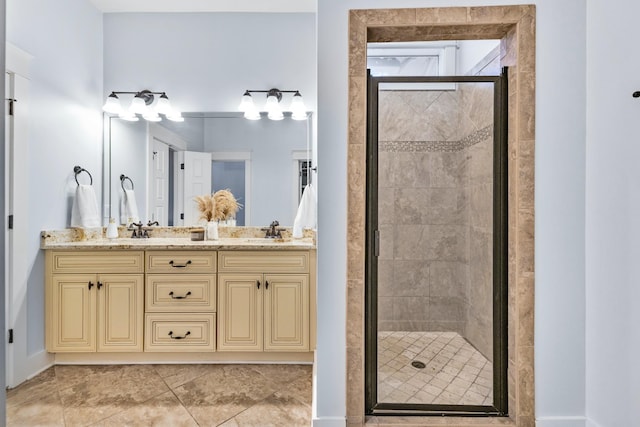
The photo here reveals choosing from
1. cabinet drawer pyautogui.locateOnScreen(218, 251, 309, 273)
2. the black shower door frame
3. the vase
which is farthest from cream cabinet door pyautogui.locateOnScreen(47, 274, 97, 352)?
the black shower door frame

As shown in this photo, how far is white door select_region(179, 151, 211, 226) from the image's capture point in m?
2.92

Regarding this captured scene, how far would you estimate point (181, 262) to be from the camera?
2449mm

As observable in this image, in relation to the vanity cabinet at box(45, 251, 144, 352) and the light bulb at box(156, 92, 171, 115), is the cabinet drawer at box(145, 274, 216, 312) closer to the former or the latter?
the vanity cabinet at box(45, 251, 144, 352)

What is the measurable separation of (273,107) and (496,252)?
2.04m

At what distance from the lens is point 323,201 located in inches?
67.5

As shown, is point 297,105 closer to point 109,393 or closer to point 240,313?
point 240,313

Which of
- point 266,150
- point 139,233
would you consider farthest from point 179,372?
point 266,150

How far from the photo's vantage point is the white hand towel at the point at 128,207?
A: 9.67ft
